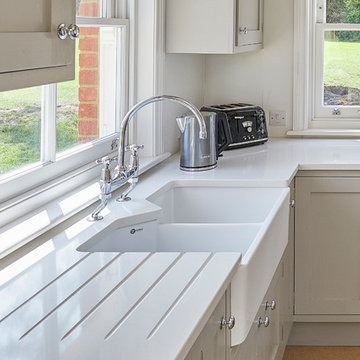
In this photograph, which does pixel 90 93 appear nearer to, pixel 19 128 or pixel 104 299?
pixel 19 128

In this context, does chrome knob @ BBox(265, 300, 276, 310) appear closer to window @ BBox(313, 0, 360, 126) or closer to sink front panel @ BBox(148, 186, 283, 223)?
sink front panel @ BBox(148, 186, 283, 223)

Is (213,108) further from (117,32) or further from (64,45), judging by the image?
(64,45)

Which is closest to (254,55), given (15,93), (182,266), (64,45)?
(15,93)

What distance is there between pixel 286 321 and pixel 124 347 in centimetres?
219

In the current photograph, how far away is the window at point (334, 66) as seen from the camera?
14.9 feet

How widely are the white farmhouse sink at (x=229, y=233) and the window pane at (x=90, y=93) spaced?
37 centimetres

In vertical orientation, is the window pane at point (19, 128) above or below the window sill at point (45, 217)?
above

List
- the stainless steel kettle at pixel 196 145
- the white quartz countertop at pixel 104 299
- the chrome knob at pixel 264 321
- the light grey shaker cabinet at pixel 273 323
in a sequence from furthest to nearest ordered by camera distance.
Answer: the stainless steel kettle at pixel 196 145, the chrome knob at pixel 264 321, the light grey shaker cabinet at pixel 273 323, the white quartz countertop at pixel 104 299

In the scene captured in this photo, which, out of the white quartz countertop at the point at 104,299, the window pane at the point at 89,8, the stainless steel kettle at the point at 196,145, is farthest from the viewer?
the stainless steel kettle at the point at 196,145

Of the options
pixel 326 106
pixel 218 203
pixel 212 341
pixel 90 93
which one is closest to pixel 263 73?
pixel 326 106

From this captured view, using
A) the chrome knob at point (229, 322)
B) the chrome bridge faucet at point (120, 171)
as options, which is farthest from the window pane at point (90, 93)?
the chrome knob at point (229, 322)

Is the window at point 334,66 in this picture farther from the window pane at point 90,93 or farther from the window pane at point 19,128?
the window pane at point 19,128

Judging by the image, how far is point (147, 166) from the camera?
345cm

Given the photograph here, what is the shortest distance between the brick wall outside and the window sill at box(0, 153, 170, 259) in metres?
0.23
